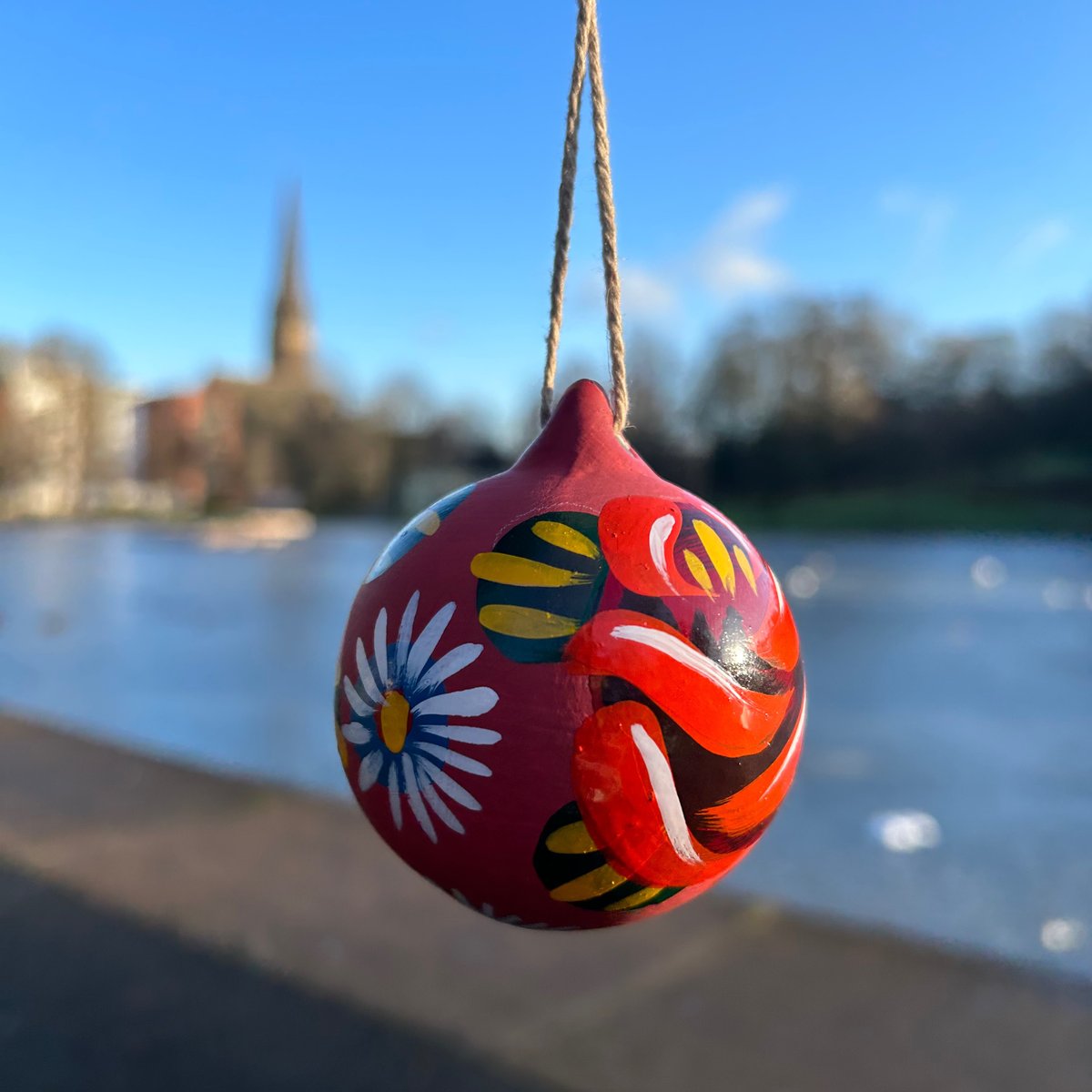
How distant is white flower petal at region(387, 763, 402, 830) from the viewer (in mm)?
1549

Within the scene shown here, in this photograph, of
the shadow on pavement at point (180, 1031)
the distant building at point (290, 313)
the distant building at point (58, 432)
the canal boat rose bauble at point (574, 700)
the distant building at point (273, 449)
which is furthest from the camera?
the distant building at point (290, 313)

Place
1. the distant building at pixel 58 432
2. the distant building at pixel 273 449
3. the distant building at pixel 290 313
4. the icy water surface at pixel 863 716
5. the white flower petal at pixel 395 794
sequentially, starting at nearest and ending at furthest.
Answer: the white flower petal at pixel 395 794 < the icy water surface at pixel 863 716 < the distant building at pixel 58 432 < the distant building at pixel 273 449 < the distant building at pixel 290 313

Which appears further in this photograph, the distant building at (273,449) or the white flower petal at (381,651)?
the distant building at (273,449)

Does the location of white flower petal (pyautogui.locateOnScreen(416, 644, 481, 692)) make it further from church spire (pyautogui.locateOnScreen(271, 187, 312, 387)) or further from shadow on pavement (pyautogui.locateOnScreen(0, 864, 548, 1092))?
church spire (pyautogui.locateOnScreen(271, 187, 312, 387))

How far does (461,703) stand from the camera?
1461mm

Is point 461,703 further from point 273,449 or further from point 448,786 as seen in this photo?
point 273,449

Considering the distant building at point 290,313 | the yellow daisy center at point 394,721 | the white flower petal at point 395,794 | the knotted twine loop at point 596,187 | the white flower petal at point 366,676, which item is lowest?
the white flower petal at point 395,794

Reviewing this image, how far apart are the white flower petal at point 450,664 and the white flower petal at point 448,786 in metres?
0.11

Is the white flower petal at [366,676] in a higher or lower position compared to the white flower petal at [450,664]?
lower

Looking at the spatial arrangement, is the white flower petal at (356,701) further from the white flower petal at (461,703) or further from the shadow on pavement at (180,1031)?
the shadow on pavement at (180,1031)

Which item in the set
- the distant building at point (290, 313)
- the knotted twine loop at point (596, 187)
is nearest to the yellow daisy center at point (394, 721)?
the knotted twine loop at point (596, 187)

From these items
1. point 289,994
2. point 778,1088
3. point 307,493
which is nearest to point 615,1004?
point 778,1088

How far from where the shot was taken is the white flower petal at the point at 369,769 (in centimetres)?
158

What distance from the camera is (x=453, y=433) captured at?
69.1 meters
